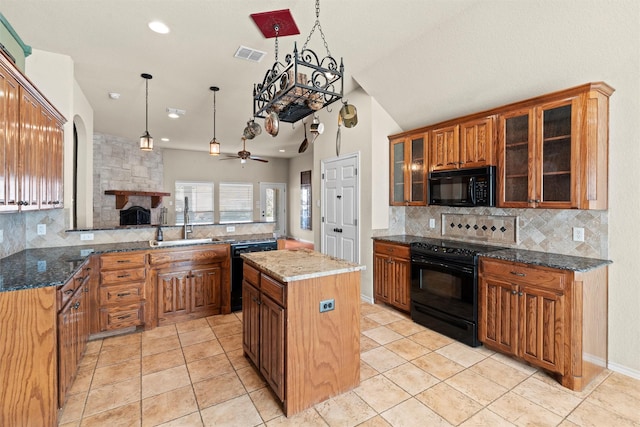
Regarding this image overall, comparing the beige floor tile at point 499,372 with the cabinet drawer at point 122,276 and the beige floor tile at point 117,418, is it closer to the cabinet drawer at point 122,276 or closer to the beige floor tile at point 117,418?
the beige floor tile at point 117,418

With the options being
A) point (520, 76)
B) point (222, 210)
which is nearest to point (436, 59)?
point (520, 76)

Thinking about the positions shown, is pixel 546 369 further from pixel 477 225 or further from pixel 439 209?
pixel 439 209

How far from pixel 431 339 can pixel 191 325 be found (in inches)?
102

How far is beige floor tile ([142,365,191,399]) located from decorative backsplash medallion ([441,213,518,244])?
10.7 feet

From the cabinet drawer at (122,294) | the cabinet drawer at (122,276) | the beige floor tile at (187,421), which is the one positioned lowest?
the beige floor tile at (187,421)

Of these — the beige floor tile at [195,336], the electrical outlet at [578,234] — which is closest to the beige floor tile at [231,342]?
the beige floor tile at [195,336]

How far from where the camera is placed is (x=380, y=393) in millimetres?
2250

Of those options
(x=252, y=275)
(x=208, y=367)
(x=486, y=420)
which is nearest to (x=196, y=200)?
(x=208, y=367)

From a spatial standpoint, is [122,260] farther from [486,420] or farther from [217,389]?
[486,420]

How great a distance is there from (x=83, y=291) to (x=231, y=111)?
3562mm

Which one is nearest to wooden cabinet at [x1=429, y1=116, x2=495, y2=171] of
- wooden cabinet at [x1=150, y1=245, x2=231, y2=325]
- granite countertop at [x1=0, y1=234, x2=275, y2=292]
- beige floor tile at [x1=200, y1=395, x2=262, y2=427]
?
granite countertop at [x1=0, y1=234, x2=275, y2=292]

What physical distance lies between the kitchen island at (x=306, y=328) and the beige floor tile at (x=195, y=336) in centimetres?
99

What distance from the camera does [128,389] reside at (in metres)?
2.29

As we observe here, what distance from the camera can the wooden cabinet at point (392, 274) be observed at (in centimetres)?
372
